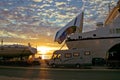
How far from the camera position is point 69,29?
48.7 meters

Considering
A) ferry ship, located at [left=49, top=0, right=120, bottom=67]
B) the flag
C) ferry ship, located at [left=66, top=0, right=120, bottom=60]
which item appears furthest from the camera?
the flag

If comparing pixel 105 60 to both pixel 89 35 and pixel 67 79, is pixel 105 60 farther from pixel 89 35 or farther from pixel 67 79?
pixel 67 79

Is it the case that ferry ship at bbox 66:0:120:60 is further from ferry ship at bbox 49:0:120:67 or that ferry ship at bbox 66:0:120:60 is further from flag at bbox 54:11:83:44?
flag at bbox 54:11:83:44

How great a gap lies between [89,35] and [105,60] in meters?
4.34

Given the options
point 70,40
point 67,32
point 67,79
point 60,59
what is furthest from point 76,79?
point 67,32

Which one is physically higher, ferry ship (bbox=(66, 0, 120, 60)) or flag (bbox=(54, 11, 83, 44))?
flag (bbox=(54, 11, 83, 44))

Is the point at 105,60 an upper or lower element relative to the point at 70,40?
lower

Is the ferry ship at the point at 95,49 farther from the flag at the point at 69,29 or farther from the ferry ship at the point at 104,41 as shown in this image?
the flag at the point at 69,29

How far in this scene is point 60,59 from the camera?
40281 millimetres

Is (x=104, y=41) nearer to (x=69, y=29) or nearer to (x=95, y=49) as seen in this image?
(x=95, y=49)

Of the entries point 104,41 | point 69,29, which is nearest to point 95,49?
point 104,41

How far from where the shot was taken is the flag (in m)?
48.3

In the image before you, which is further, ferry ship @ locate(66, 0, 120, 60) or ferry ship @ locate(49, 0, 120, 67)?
ferry ship @ locate(66, 0, 120, 60)

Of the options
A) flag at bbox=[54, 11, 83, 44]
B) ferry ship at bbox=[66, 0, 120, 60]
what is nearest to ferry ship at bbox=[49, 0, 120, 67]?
ferry ship at bbox=[66, 0, 120, 60]
